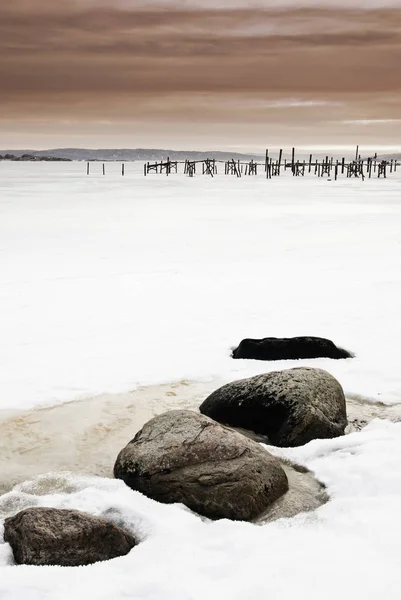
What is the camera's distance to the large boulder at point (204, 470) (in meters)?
4.19

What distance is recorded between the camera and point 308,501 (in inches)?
172

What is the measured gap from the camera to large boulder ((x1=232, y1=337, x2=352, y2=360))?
23.9ft

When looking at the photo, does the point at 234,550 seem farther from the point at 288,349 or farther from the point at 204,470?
the point at 288,349

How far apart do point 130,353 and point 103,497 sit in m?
3.17

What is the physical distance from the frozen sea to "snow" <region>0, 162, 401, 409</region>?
0.03 m

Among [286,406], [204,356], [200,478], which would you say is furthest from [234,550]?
[204,356]

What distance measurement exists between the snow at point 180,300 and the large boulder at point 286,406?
3.22 ft

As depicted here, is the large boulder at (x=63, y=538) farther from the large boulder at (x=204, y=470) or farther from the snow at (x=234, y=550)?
the large boulder at (x=204, y=470)

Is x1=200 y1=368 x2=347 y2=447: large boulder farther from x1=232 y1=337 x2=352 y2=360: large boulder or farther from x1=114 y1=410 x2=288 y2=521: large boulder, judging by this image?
x1=232 y1=337 x2=352 y2=360: large boulder

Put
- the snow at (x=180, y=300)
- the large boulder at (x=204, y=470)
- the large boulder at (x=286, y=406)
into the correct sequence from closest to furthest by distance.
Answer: the large boulder at (x=204, y=470) < the large boulder at (x=286, y=406) < the snow at (x=180, y=300)

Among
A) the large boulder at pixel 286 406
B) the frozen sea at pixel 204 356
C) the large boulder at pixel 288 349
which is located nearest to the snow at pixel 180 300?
the frozen sea at pixel 204 356

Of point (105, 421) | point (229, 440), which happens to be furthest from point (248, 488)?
point (105, 421)

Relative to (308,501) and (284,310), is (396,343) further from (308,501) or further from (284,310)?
(308,501)

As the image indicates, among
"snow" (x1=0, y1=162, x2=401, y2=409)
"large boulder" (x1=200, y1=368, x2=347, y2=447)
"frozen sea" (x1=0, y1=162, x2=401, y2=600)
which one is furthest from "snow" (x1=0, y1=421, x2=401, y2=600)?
"snow" (x1=0, y1=162, x2=401, y2=409)
